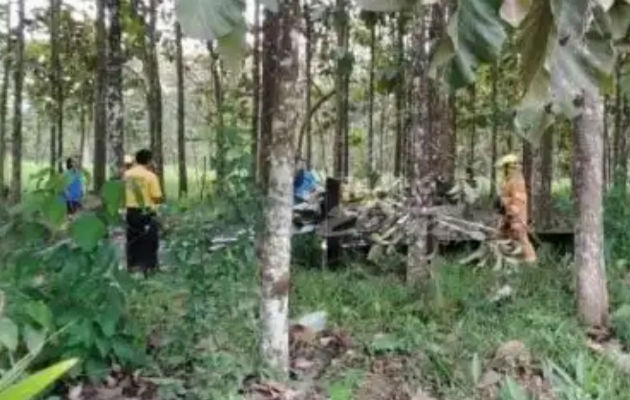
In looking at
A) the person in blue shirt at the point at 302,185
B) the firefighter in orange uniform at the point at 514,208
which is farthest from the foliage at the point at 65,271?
the person in blue shirt at the point at 302,185

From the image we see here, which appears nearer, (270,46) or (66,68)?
(270,46)

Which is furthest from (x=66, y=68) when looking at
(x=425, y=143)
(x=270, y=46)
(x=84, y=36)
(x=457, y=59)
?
(x=457, y=59)

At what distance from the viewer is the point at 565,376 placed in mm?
4965

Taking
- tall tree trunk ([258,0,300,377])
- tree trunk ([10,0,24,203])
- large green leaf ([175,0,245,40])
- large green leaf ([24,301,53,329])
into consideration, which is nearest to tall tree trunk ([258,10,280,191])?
tall tree trunk ([258,0,300,377])

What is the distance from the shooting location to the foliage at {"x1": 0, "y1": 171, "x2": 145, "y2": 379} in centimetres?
452

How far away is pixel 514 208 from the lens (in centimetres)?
842

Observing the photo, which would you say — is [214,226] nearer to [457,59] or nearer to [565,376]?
[565,376]

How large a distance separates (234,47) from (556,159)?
24.3 metres

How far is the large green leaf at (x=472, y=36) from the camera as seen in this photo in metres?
1.93

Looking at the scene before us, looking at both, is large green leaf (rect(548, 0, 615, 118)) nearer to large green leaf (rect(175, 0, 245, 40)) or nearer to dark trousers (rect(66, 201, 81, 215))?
large green leaf (rect(175, 0, 245, 40))

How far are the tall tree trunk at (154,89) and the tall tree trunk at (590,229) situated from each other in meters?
10.5

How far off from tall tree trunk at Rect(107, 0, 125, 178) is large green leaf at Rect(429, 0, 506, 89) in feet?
22.8

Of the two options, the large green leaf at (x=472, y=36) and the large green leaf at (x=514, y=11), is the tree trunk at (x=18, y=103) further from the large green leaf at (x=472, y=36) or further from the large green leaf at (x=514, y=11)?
the large green leaf at (x=514, y=11)

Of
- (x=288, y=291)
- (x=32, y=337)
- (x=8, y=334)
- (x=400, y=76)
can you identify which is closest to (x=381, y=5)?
(x=8, y=334)
